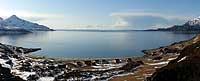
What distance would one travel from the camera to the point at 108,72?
5463 inches

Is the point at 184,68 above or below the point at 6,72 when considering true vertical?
above

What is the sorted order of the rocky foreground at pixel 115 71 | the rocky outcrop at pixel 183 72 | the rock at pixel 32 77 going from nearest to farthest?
the rocky outcrop at pixel 183 72
the rocky foreground at pixel 115 71
the rock at pixel 32 77

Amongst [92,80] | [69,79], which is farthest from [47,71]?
[92,80]

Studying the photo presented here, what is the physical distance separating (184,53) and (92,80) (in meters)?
43.5

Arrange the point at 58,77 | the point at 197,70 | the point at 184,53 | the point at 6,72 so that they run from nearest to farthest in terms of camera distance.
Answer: the point at 197,70
the point at 184,53
the point at 6,72
the point at 58,77

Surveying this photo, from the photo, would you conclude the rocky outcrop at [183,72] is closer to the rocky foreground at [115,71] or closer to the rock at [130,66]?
the rocky foreground at [115,71]

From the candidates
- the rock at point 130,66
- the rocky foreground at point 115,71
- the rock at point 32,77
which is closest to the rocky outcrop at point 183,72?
the rocky foreground at point 115,71

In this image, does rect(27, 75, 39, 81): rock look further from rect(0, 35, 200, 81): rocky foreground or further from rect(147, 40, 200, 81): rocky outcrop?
rect(147, 40, 200, 81): rocky outcrop

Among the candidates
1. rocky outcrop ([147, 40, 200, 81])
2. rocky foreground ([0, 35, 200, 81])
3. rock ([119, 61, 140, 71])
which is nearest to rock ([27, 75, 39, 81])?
rocky foreground ([0, 35, 200, 81])

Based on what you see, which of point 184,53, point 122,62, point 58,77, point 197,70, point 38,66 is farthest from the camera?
point 122,62

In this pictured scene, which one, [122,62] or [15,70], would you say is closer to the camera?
[15,70]

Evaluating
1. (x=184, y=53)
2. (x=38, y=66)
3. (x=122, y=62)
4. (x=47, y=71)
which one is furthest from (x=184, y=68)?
(x=122, y=62)

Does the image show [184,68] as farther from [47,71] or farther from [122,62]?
[122,62]

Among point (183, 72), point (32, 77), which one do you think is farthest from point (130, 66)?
point (183, 72)
